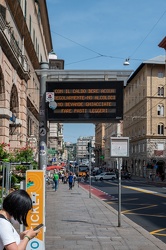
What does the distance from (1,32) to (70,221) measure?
8.87m

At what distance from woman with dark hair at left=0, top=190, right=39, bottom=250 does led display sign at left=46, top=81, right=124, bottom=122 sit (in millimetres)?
10803

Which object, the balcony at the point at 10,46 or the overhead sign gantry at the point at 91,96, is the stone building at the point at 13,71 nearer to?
the balcony at the point at 10,46

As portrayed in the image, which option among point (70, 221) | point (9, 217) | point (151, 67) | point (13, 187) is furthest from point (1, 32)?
point (151, 67)

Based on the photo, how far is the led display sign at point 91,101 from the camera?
48.2 feet

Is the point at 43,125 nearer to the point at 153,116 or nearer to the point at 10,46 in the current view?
the point at 10,46

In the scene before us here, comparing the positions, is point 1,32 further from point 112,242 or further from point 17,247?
point 17,247

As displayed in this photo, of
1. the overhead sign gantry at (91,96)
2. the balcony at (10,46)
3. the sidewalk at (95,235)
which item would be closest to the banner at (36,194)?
the sidewalk at (95,235)

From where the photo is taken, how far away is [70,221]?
14.1 m

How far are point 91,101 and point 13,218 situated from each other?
1117 centimetres

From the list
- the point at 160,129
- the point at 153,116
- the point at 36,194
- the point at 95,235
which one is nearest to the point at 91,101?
the point at 95,235

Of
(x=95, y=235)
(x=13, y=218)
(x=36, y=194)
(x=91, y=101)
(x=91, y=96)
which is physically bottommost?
(x=95, y=235)

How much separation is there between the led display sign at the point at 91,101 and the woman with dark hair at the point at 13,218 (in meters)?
10.8

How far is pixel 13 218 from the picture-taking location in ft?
12.5

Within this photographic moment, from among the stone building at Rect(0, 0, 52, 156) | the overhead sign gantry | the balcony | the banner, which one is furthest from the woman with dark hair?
the stone building at Rect(0, 0, 52, 156)
